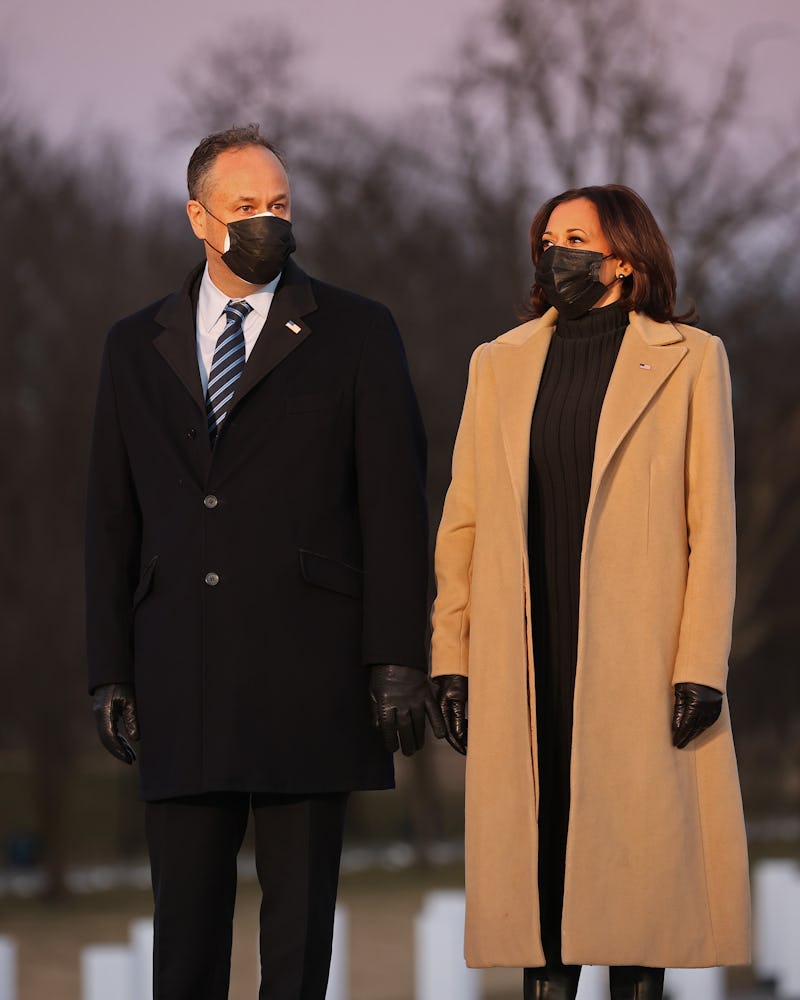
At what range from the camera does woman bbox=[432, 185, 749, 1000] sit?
479cm

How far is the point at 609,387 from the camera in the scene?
4922 millimetres

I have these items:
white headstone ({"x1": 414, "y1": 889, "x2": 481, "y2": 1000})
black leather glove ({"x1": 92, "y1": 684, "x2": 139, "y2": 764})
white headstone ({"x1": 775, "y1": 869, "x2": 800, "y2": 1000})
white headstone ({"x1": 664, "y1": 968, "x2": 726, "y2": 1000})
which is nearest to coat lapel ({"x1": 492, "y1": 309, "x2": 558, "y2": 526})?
black leather glove ({"x1": 92, "y1": 684, "x2": 139, "y2": 764})

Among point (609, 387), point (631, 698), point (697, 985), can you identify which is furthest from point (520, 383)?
point (697, 985)

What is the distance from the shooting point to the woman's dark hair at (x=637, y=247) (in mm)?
4996

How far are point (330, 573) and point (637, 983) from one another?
3.95ft

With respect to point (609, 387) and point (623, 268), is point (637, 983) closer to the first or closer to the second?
point (609, 387)

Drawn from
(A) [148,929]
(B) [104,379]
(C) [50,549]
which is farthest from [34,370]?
(B) [104,379]

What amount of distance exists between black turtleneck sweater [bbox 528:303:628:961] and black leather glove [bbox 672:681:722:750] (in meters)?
0.26

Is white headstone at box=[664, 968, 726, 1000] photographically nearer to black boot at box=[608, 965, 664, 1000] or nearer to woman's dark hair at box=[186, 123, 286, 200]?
black boot at box=[608, 965, 664, 1000]

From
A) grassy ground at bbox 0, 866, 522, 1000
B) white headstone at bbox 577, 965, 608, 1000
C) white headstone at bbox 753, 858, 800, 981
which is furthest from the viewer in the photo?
grassy ground at bbox 0, 866, 522, 1000

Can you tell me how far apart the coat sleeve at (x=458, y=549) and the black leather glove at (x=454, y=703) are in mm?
41

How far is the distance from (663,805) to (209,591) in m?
1.18

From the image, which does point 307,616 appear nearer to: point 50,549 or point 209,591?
point 209,591

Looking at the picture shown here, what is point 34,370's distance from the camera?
62.0 ft
